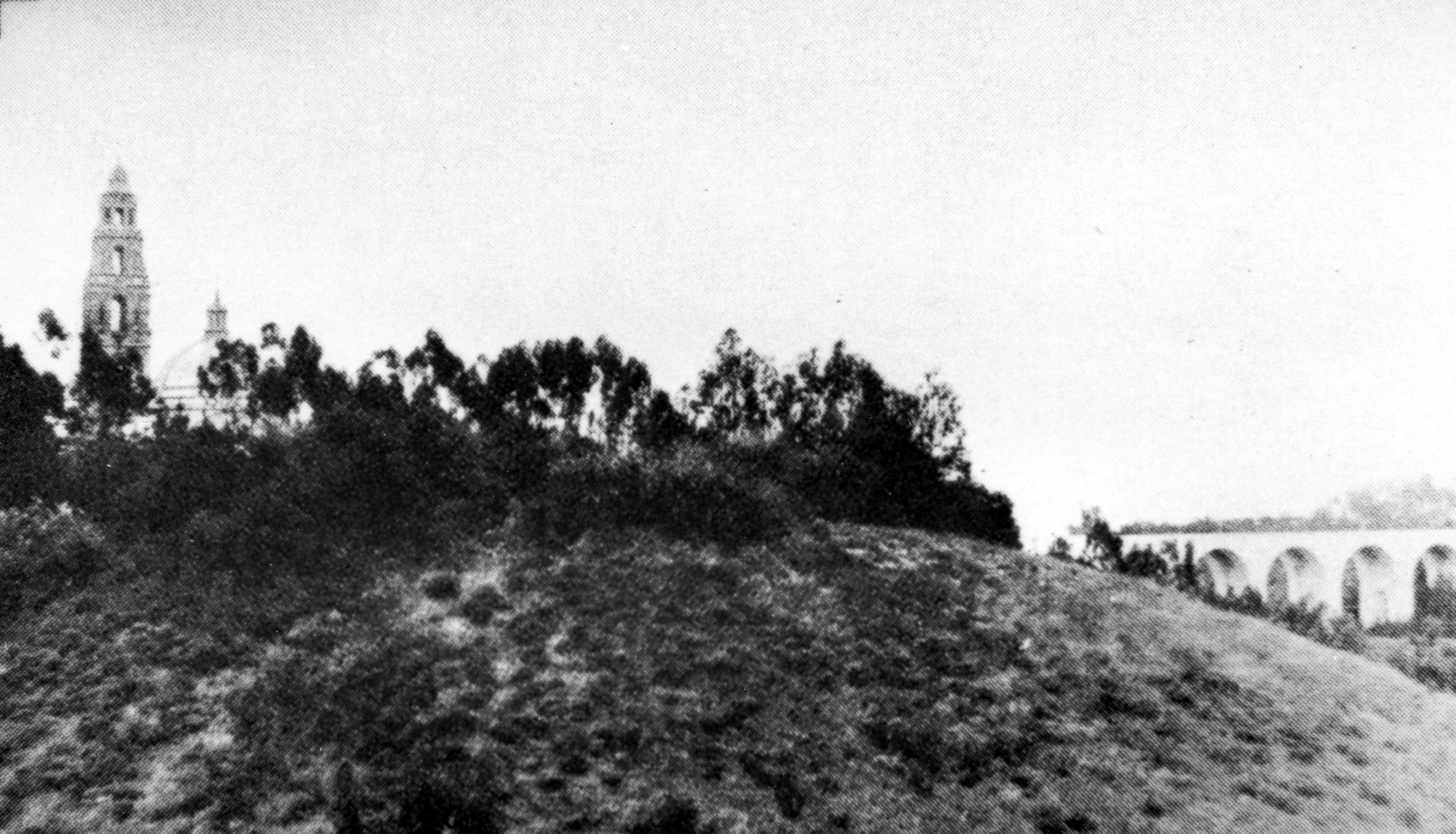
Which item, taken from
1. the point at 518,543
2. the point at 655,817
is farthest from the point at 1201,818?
the point at 518,543

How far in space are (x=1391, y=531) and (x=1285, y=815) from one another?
1578 inches

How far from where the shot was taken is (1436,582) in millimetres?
48781

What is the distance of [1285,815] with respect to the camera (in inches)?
Result: 566

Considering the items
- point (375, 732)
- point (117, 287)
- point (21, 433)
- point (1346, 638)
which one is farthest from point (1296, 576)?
point (117, 287)

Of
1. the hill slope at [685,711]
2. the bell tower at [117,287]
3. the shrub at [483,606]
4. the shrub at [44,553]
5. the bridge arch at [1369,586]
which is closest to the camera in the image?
the hill slope at [685,711]

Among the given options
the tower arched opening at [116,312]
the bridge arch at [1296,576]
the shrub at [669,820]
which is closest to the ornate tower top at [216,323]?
the tower arched opening at [116,312]

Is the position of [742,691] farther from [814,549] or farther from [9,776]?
[9,776]

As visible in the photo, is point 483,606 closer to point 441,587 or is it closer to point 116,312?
point 441,587

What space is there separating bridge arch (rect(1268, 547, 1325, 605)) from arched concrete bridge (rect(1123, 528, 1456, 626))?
0.11 ft

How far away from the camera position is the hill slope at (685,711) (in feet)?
46.4

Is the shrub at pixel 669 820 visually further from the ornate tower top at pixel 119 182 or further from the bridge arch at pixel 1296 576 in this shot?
the bridge arch at pixel 1296 576

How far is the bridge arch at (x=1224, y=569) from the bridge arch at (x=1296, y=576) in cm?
124

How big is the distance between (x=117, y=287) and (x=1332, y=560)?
55997mm

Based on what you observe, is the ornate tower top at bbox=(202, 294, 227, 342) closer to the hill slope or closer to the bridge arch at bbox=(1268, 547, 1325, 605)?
the hill slope
